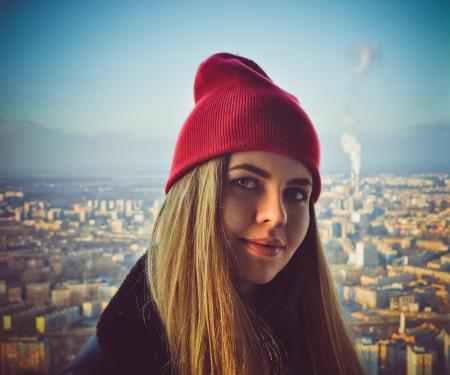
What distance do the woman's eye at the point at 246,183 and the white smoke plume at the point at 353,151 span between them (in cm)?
137

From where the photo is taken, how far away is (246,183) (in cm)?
68

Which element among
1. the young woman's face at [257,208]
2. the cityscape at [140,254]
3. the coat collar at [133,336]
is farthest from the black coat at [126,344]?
the cityscape at [140,254]

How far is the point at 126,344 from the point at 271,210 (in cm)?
38

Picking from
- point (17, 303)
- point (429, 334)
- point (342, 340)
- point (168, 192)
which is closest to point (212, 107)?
point (168, 192)

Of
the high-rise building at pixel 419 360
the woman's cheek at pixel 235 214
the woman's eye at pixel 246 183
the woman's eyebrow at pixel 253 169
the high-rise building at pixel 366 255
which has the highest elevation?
the woman's eyebrow at pixel 253 169

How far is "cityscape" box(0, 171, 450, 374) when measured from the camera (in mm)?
1564

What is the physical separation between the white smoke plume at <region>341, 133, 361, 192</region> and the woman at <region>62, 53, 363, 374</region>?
1219 millimetres

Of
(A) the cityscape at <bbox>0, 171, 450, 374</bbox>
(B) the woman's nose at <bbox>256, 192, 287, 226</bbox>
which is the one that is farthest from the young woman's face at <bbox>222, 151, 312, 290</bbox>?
(A) the cityscape at <bbox>0, 171, 450, 374</bbox>

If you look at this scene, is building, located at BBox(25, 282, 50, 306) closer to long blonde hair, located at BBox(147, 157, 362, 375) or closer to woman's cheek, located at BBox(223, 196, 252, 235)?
long blonde hair, located at BBox(147, 157, 362, 375)

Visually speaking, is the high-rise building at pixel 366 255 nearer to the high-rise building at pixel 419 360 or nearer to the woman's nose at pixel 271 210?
the high-rise building at pixel 419 360

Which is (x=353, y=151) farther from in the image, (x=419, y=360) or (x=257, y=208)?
(x=257, y=208)

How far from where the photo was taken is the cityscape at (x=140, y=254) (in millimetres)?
1564

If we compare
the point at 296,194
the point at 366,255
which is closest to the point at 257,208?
the point at 296,194

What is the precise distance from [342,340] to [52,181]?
1.60 meters
